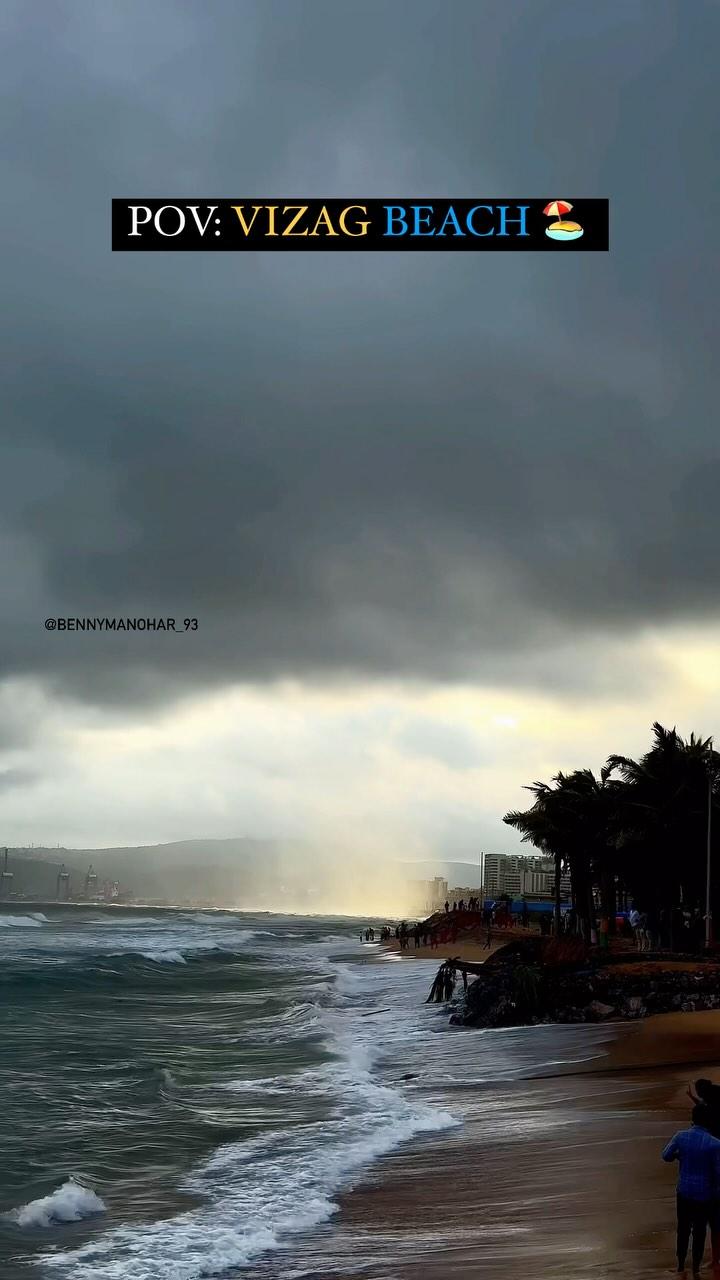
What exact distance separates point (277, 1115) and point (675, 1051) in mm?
8415

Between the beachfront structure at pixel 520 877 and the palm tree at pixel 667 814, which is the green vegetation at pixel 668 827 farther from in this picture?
the beachfront structure at pixel 520 877

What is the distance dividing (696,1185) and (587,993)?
2198 centimetres

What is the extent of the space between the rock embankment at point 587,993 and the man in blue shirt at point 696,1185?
20.6 metres

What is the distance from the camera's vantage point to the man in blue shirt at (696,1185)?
26.0 ft

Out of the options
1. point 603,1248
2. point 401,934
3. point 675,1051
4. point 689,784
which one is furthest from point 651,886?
point 401,934

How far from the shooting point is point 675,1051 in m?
21.1

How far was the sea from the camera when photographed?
11.4 m

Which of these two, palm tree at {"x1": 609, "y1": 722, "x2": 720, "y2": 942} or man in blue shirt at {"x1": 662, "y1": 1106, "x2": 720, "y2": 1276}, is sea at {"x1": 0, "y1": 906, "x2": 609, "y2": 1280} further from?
palm tree at {"x1": 609, "y1": 722, "x2": 720, "y2": 942}

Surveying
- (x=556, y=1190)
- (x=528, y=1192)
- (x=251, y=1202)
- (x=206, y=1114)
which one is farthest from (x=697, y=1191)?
(x=206, y=1114)

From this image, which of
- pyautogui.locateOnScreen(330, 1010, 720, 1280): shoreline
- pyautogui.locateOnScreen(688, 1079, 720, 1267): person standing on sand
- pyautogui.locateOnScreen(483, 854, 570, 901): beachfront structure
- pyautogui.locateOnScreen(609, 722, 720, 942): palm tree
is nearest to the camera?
pyautogui.locateOnScreen(688, 1079, 720, 1267): person standing on sand

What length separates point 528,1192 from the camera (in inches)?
453

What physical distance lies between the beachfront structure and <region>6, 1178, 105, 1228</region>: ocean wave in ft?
348

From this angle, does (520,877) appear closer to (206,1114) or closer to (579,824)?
(579,824)

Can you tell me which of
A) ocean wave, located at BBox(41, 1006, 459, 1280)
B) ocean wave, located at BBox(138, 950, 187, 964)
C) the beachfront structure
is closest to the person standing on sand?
ocean wave, located at BBox(41, 1006, 459, 1280)
